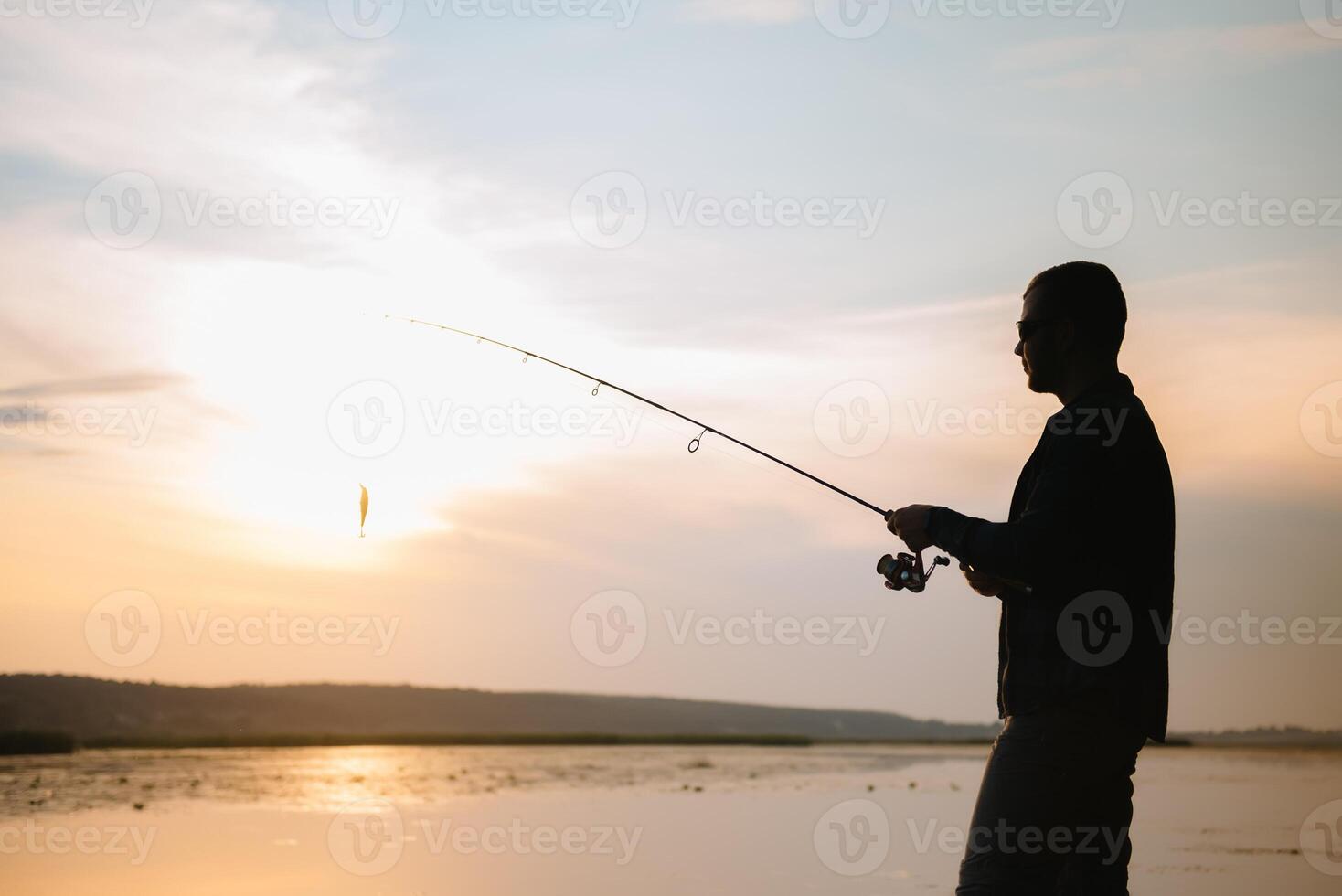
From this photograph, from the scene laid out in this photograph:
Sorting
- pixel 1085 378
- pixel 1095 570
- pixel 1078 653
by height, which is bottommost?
pixel 1078 653

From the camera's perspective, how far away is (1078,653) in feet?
11.1

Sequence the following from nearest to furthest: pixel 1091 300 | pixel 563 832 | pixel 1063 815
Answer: pixel 1063 815 → pixel 1091 300 → pixel 563 832

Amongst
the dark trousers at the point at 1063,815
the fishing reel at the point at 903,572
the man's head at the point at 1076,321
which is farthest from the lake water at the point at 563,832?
the man's head at the point at 1076,321

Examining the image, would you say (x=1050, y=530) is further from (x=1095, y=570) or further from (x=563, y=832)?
(x=563, y=832)

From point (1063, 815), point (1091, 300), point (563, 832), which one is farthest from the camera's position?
point (563, 832)

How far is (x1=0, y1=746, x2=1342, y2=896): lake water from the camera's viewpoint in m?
9.93

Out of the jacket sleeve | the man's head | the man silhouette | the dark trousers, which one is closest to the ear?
the man's head

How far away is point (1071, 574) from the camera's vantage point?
3.43 metres

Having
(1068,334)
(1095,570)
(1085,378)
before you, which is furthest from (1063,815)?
(1068,334)

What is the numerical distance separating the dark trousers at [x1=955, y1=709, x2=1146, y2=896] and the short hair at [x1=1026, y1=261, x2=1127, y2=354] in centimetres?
101

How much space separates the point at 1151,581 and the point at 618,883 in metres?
7.14

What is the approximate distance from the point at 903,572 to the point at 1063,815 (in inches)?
47.5

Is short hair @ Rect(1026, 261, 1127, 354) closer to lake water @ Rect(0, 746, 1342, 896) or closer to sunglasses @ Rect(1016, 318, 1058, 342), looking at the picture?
sunglasses @ Rect(1016, 318, 1058, 342)

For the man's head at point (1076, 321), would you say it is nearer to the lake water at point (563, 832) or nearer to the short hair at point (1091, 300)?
the short hair at point (1091, 300)
